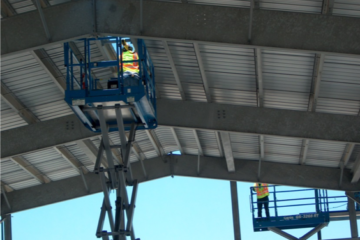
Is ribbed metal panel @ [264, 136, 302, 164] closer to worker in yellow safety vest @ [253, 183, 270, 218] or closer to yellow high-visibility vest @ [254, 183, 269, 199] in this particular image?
worker in yellow safety vest @ [253, 183, 270, 218]

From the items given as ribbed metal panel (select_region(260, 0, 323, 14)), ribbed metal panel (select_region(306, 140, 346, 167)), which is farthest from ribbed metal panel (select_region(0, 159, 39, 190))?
ribbed metal panel (select_region(260, 0, 323, 14))

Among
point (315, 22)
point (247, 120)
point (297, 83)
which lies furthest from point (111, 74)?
point (315, 22)

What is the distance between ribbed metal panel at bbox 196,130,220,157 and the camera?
67.2ft

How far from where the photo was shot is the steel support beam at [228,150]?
19.1 metres

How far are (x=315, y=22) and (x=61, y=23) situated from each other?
5841 mm

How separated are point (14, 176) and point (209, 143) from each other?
765cm

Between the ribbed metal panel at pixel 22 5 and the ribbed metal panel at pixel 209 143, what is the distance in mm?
8532

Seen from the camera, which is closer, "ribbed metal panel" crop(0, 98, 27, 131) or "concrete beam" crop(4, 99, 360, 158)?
"concrete beam" crop(4, 99, 360, 158)

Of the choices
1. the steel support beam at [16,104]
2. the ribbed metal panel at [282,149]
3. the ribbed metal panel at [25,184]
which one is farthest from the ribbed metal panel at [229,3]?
the ribbed metal panel at [25,184]

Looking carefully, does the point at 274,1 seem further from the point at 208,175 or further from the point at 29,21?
the point at 208,175

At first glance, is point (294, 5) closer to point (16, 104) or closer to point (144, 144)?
point (16, 104)

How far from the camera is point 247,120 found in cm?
1684

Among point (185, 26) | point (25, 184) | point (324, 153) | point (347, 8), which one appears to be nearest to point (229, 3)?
point (185, 26)

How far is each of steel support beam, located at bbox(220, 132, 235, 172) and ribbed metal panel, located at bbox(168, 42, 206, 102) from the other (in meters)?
1.99
